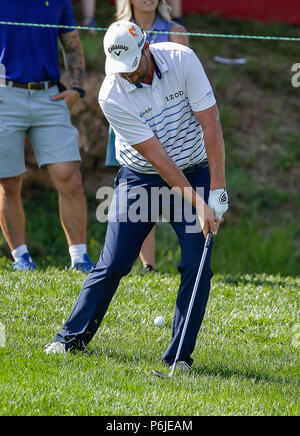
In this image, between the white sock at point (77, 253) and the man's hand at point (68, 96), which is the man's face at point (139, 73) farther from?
the white sock at point (77, 253)

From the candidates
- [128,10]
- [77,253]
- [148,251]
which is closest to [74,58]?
[128,10]

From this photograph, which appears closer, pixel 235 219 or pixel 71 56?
pixel 71 56

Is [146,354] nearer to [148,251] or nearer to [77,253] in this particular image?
[77,253]

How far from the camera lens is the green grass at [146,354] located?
4402 mm

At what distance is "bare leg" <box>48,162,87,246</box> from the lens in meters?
6.96

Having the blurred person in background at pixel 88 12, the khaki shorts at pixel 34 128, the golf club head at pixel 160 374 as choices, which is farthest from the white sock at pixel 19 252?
the blurred person in background at pixel 88 12

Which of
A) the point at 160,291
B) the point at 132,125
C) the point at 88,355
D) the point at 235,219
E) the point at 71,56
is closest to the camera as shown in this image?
the point at 132,125

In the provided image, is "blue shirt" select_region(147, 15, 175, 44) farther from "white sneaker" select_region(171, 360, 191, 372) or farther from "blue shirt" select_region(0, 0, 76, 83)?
"white sneaker" select_region(171, 360, 191, 372)

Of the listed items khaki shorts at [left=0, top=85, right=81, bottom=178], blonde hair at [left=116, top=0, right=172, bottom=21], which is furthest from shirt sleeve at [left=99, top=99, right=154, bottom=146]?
blonde hair at [left=116, top=0, right=172, bottom=21]

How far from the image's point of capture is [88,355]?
5.17m

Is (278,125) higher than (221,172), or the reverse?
(221,172)
